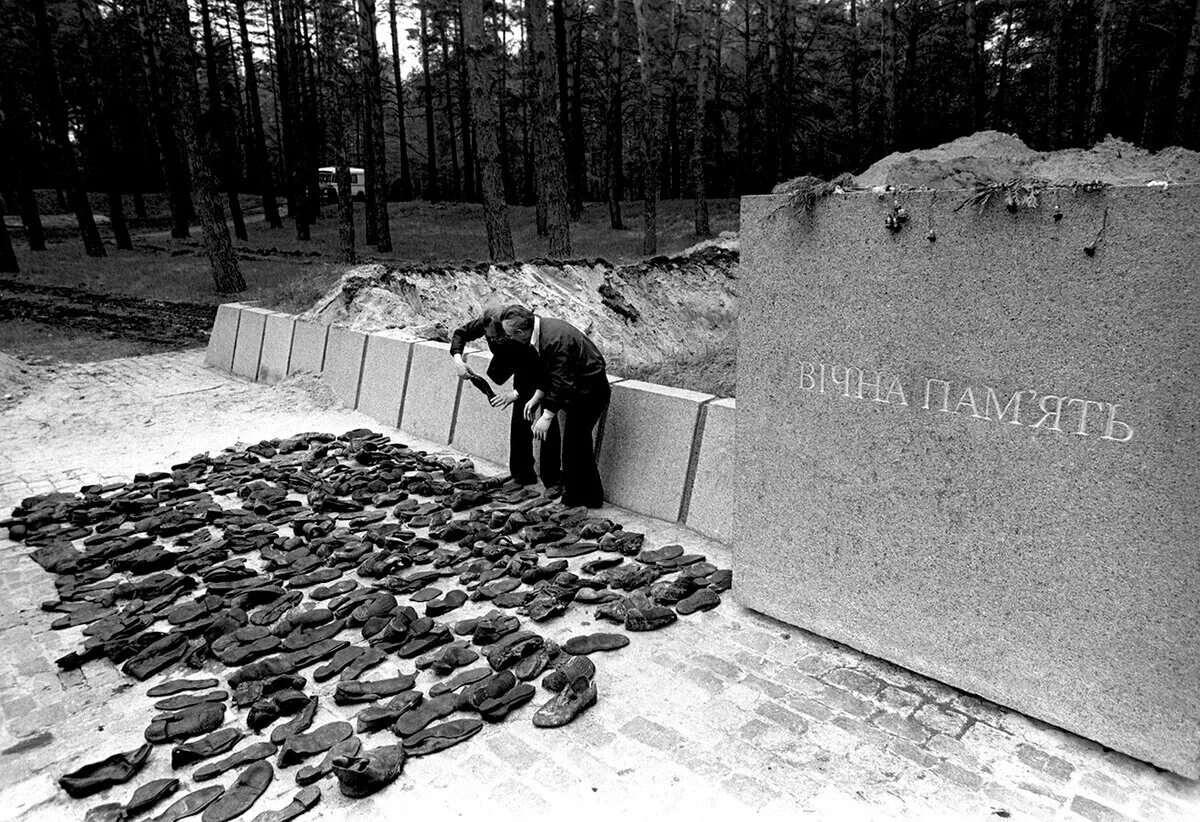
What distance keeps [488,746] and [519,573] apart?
1.73 metres

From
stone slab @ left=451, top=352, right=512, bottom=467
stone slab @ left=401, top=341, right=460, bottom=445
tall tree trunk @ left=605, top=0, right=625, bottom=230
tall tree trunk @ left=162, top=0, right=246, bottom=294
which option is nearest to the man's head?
stone slab @ left=451, top=352, right=512, bottom=467

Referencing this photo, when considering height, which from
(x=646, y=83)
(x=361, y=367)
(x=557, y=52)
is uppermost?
(x=557, y=52)

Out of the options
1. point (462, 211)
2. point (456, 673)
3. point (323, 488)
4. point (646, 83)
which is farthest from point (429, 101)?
point (456, 673)

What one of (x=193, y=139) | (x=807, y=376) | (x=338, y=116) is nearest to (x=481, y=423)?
(x=807, y=376)

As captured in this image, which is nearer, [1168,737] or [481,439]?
[1168,737]

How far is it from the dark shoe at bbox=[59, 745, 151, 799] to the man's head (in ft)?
11.8

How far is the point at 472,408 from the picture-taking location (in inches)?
311

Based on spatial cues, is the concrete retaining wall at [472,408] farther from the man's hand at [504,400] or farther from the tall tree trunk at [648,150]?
the tall tree trunk at [648,150]

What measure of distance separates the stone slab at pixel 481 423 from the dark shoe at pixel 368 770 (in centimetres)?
429

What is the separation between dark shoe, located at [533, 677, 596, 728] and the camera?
3.55m

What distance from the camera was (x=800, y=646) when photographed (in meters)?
4.22

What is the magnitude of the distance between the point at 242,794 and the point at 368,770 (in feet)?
1.67

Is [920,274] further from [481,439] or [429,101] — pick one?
[429,101]

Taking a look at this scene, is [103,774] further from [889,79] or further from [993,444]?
[889,79]
